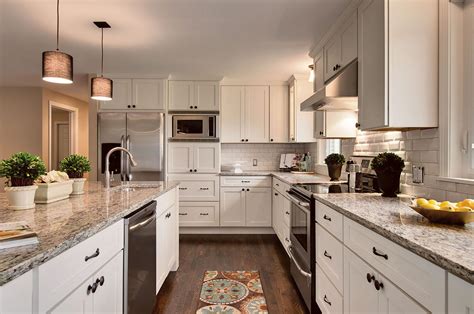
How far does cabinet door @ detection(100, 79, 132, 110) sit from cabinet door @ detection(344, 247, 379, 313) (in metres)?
3.76

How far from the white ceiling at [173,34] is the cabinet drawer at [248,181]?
59.5 inches

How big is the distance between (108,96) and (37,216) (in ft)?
5.54

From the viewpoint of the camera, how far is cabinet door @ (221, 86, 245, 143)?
4.82 m

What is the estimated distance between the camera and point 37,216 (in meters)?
1.39

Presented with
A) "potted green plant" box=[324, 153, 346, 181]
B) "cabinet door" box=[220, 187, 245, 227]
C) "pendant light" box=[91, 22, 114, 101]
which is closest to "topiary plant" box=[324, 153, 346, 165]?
"potted green plant" box=[324, 153, 346, 181]

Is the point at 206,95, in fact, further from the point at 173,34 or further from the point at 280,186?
the point at 280,186

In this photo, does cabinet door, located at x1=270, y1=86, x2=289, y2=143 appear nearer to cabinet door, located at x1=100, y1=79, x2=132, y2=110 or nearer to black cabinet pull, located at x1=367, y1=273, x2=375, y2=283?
cabinet door, located at x1=100, y1=79, x2=132, y2=110

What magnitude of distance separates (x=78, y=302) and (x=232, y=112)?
3911mm

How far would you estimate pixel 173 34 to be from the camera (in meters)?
2.97

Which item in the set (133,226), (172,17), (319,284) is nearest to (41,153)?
(172,17)

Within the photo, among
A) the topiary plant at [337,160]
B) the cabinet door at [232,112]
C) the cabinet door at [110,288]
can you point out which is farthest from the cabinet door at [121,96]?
the cabinet door at [110,288]

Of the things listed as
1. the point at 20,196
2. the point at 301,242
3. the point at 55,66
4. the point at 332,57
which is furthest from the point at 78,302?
the point at 332,57

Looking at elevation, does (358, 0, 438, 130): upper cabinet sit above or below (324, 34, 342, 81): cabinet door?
below

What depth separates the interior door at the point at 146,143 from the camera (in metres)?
4.42
